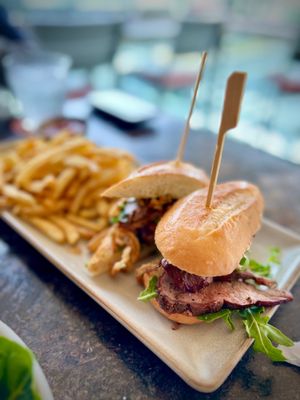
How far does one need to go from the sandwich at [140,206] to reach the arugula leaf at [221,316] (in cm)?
48

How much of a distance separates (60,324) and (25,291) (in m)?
Result: 0.29

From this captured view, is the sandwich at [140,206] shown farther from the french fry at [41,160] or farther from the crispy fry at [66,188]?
the french fry at [41,160]

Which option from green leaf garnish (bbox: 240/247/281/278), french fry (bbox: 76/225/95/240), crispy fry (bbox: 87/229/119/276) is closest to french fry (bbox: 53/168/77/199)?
french fry (bbox: 76/225/95/240)

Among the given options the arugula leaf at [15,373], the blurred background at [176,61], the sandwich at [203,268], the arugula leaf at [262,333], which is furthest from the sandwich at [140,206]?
the blurred background at [176,61]

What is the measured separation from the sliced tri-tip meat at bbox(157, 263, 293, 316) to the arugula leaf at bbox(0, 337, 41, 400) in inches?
24.9

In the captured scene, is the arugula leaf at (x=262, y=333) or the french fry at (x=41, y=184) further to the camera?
the french fry at (x=41, y=184)

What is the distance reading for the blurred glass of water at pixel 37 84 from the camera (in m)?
3.40

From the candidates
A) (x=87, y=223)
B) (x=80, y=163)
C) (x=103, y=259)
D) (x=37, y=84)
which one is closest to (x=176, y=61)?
(x=37, y=84)

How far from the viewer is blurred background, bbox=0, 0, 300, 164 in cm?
427

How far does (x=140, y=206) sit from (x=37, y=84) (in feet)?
6.97

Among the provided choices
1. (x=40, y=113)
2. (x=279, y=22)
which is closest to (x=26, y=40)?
(x=40, y=113)

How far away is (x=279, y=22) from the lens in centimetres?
780

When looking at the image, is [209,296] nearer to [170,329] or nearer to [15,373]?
[170,329]

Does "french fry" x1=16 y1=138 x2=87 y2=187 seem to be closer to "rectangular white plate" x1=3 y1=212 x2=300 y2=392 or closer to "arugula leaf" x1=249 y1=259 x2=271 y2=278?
"rectangular white plate" x1=3 y1=212 x2=300 y2=392
